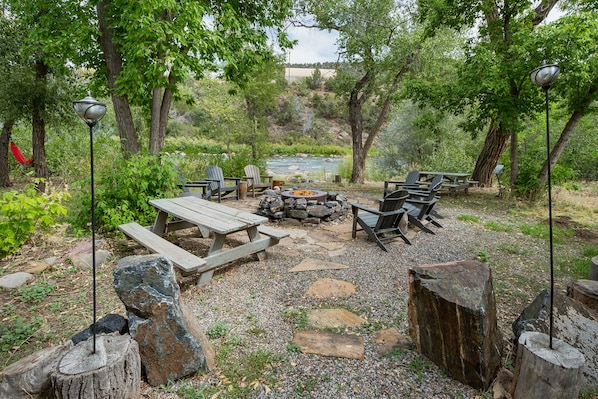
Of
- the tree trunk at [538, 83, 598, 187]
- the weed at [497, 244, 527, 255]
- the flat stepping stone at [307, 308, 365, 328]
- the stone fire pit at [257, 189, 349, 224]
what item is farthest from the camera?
the tree trunk at [538, 83, 598, 187]

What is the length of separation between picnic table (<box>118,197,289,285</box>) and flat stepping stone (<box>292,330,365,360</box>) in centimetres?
107

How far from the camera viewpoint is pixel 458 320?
168 centimetres

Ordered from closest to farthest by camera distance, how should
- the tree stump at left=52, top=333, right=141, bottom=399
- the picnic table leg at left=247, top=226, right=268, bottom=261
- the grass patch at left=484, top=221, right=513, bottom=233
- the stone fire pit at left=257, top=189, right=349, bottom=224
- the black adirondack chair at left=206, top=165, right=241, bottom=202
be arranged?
the tree stump at left=52, top=333, right=141, bottom=399, the picnic table leg at left=247, top=226, right=268, bottom=261, the grass patch at left=484, top=221, right=513, bottom=233, the stone fire pit at left=257, top=189, right=349, bottom=224, the black adirondack chair at left=206, top=165, right=241, bottom=202

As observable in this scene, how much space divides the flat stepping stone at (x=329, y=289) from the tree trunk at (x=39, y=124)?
7.59 m

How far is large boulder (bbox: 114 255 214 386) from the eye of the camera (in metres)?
1.71

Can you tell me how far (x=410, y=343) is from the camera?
80.8 inches

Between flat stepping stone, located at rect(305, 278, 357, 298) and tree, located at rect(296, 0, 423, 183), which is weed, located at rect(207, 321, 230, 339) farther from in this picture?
tree, located at rect(296, 0, 423, 183)

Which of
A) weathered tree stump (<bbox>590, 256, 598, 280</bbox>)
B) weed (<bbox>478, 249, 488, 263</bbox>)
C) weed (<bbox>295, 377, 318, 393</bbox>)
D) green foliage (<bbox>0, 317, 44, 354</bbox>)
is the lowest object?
green foliage (<bbox>0, 317, 44, 354</bbox>)

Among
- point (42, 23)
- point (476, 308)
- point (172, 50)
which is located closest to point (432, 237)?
point (476, 308)

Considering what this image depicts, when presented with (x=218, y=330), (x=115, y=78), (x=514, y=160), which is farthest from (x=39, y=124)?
(x=514, y=160)

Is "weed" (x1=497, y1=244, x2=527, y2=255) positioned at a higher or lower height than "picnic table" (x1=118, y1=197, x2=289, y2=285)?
lower

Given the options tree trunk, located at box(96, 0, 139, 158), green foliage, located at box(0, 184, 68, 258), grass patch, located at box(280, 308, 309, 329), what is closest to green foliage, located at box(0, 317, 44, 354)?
green foliage, located at box(0, 184, 68, 258)

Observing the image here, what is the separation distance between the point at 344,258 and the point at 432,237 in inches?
63.0

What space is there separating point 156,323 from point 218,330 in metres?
0.57
